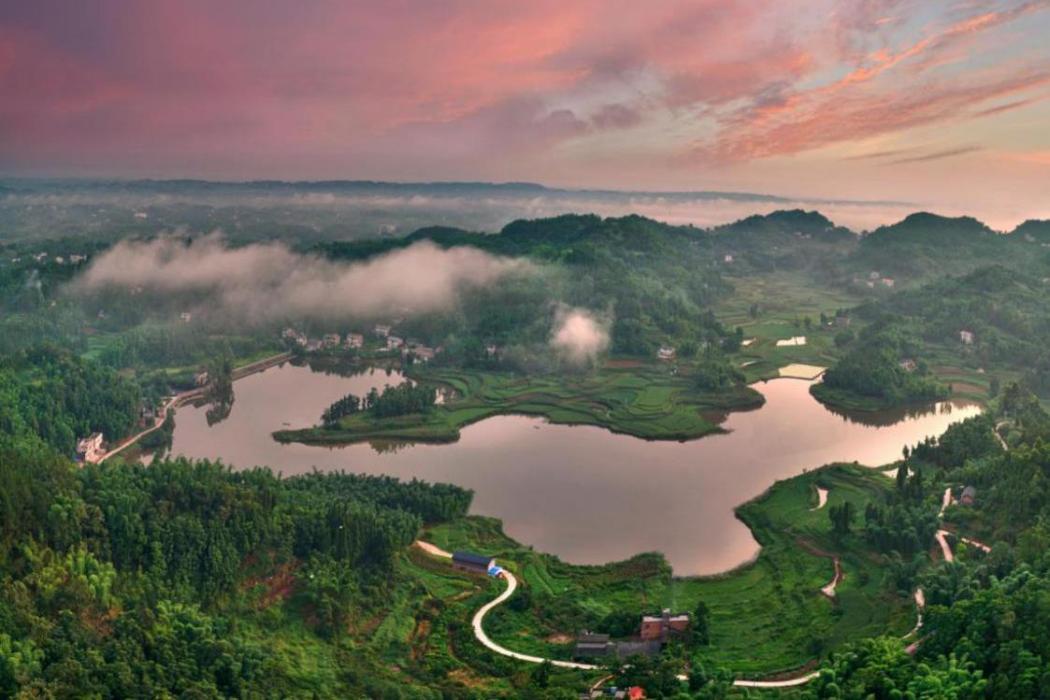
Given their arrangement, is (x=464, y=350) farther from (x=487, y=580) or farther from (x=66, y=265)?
(x=66, y=265)

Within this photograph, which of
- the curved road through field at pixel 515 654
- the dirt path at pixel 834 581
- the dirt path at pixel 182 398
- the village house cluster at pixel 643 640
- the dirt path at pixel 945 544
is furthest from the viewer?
the dirt path at pixel 182 398

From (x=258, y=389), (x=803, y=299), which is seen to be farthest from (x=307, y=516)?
(x=803, y=299)

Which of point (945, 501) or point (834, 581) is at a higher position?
point (945, 501)

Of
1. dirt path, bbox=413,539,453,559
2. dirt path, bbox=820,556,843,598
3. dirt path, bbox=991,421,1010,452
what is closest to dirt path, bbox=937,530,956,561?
dirt path, bbox=820,556,843,598

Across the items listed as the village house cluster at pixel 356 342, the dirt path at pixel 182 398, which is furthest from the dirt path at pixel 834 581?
the village house cluster at pixel 356 342

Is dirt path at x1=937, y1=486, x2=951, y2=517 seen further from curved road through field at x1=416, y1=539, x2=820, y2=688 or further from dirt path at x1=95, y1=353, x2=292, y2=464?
dirt path at x1=95, y1=353, x2=292, y2=464

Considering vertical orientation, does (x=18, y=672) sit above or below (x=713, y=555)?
above

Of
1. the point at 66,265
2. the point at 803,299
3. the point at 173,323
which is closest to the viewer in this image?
the point at 173,323

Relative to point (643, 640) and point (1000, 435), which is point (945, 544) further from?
point (1000, 435)

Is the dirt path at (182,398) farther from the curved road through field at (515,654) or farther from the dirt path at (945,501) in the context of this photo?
the dirt path at (945,501)

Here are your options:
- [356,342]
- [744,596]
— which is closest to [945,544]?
[744,596]

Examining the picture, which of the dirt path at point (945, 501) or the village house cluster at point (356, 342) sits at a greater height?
the dirt path at point (945, 501)
